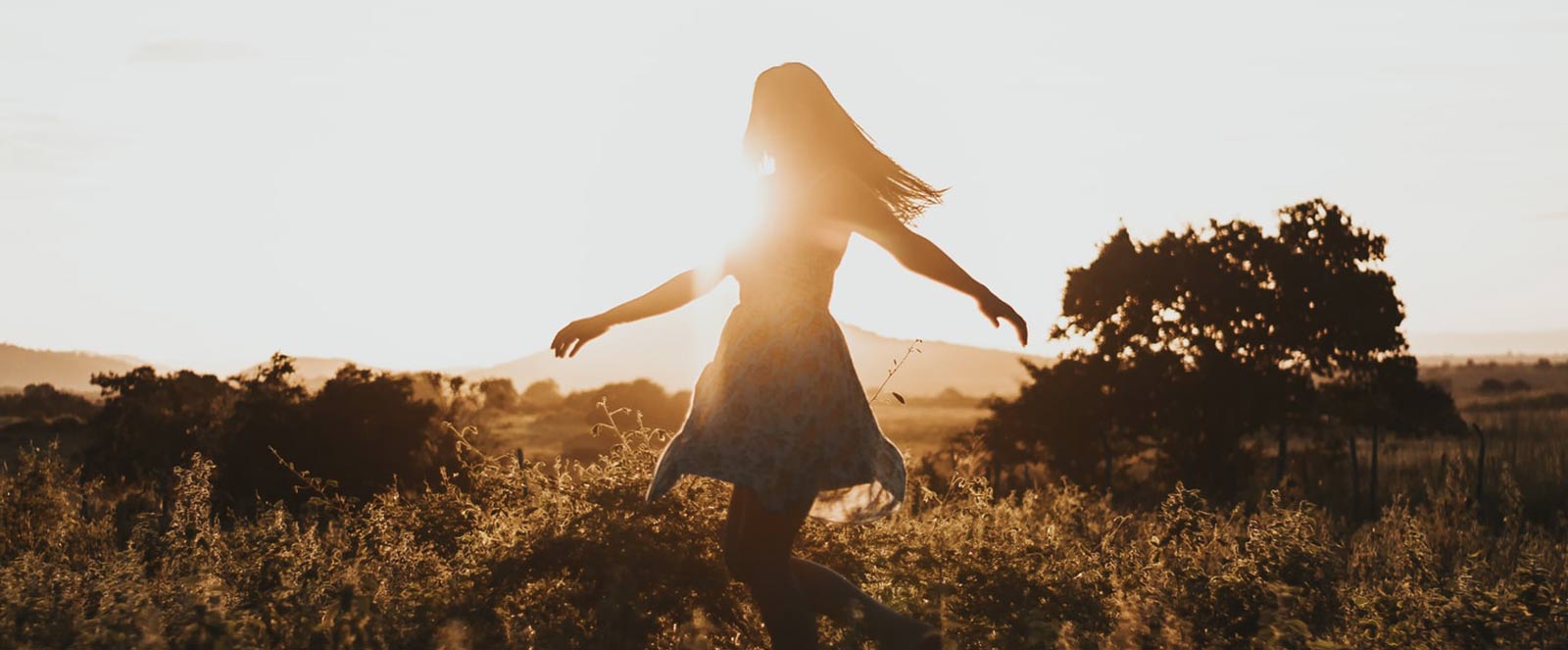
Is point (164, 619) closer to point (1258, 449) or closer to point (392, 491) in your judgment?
point (392, 491)

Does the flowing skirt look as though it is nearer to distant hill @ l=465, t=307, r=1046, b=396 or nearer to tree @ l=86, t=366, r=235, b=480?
tree @ l=86, t=366, r=235, b=480

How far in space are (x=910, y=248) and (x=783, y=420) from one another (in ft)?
2.39

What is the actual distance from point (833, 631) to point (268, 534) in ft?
10.0

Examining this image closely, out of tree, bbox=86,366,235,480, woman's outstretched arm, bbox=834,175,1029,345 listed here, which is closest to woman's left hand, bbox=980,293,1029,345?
woman's outstretched arm, bbox=834,175,1029,345

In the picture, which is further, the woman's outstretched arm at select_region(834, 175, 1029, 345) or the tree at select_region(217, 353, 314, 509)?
the tree at select_region(217, 353, 314, 509)

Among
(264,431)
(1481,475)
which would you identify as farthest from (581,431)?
(1481,475)

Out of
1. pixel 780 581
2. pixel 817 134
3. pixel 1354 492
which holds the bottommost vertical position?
pixel 1354 492

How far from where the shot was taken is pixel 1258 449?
29469mm

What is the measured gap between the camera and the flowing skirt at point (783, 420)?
4477 mm

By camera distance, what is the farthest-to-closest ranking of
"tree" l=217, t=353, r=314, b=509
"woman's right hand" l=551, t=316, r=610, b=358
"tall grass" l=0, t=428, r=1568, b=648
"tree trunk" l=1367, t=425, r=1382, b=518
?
1. "tree trunk" l=1367, t=425, r=1382, b=518
2. "tree" l=217, t=353, r=314, b=509
3. "tall grass" l=0, t=428, r=1568, b=648
4. "woman's right hand" l=551, t=316, r=610, b=358

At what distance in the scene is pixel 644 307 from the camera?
479 centimetres

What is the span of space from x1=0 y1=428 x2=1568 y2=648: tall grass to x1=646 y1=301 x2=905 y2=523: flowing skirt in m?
0.62

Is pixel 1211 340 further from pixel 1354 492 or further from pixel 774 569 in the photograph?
pixel 774 569

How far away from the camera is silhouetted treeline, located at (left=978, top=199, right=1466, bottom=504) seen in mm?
29047
